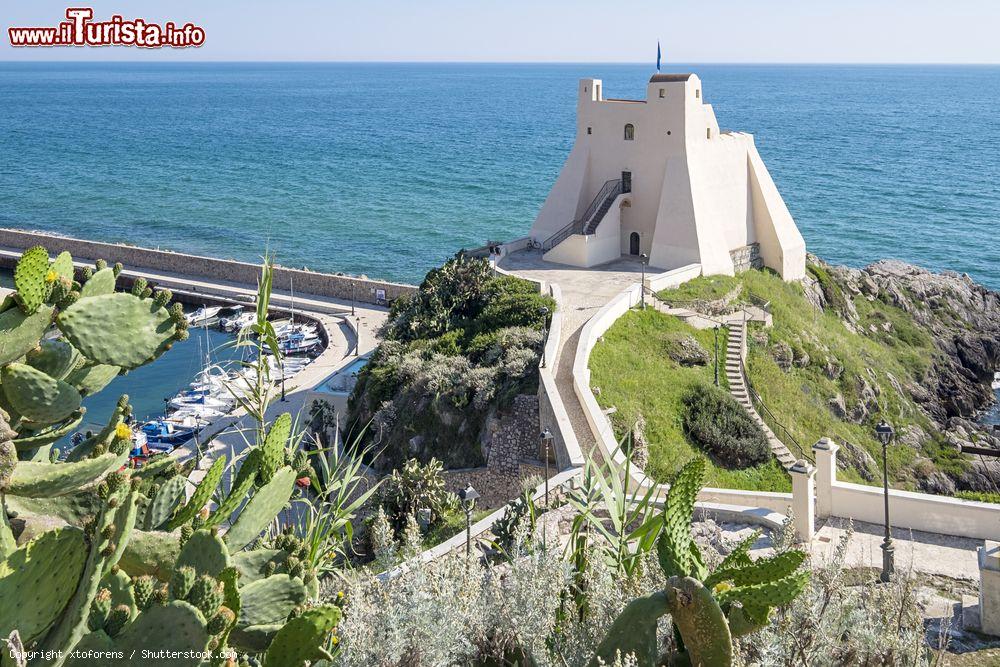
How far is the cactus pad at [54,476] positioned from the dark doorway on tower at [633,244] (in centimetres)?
2726

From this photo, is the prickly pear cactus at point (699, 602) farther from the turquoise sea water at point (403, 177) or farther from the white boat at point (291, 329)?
the turquoise sea water at point (403, 177)

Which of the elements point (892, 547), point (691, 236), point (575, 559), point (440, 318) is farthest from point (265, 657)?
point (691, 236)

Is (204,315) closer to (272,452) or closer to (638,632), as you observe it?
(272,452)

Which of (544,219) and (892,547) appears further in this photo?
(544,219)

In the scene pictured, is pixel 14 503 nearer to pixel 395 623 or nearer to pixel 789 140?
pixel 395 623

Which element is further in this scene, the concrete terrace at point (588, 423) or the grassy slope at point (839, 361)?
the grassy slope at point (839, 361)

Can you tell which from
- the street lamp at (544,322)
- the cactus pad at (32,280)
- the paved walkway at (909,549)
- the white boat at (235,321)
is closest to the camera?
the cactus pad at (32,280)

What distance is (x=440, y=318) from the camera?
91.0ft

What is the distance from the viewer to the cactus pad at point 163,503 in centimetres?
608

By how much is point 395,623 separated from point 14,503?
235cm

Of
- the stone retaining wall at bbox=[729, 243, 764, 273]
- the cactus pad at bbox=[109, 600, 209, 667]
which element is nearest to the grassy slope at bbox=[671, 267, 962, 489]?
the stone retaining wall at bbox=[729, 243, 764, 273]

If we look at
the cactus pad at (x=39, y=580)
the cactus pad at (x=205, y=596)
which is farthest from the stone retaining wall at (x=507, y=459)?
the cactus pad at (x=39, y=580)

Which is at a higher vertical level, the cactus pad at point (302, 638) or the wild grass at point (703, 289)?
the cactus pad at point (302, 638)

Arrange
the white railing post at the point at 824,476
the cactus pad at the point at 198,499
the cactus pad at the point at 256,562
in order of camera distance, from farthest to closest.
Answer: the white railing post at the point at 824,476
the cactus pad at the point at 256,562
the cactus pad at the point at 198,499
